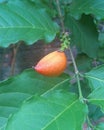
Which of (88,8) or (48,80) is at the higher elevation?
(88,8)

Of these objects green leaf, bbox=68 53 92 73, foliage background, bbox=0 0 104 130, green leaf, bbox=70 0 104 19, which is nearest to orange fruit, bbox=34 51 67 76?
foliage background, bbox=0 0 104 130

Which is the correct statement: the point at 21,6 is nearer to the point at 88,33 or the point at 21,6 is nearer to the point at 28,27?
the point at 28,27

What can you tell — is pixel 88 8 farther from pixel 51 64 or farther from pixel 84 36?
pixel 51 64

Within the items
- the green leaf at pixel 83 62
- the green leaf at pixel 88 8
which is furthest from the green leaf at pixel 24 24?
the green leaf at pixel 83 62

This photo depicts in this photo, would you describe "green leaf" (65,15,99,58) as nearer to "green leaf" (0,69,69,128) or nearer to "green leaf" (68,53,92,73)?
"green leaf" (68,53,92,73)

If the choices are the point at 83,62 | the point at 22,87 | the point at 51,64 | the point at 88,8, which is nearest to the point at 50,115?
the point at 51,64

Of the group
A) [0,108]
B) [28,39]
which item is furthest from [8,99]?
[28,39]
